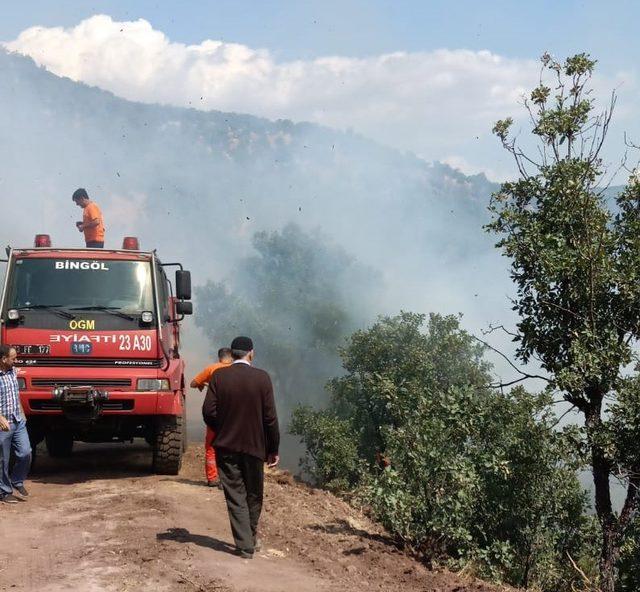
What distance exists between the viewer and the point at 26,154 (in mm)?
71188

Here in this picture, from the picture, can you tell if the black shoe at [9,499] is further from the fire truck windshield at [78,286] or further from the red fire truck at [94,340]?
the fire truck windshield at [78,286]

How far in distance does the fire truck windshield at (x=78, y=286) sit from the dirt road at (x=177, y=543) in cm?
213

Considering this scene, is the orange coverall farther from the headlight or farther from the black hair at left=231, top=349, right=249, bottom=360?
the black hair at left=231, top=349, right=249, bottom=360

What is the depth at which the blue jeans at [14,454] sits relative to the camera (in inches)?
357

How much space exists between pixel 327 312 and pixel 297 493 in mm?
33904

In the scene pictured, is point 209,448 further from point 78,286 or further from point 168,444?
point 78,286

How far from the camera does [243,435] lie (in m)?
7.21

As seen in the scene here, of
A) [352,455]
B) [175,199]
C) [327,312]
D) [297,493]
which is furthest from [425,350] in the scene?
[175,199]

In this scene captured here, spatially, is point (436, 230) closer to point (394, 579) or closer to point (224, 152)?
point (224, 152)

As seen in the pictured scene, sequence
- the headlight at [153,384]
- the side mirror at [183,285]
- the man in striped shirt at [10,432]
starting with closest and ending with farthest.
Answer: the man in striped shirt at [10,432] < the headlight at [153,384] < the side mirror at [183,285]

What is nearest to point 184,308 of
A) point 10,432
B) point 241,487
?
point 10,432

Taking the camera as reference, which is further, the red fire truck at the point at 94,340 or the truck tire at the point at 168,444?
the truck tire at the point at 168,444

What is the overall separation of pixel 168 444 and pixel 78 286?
7.16 feet

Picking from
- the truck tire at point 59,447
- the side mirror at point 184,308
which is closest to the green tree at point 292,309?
the truck tire at point 59,447
